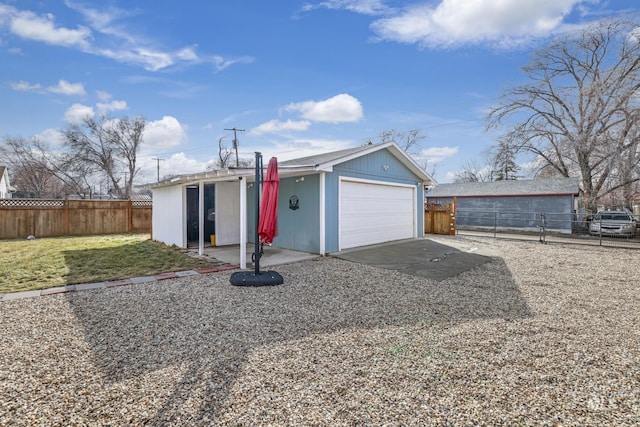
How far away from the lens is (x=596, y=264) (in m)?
8.05

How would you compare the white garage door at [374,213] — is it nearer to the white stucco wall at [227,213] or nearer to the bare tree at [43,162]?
the white stucco wall at [227,213]

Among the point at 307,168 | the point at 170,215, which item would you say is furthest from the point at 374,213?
the point at 170,215

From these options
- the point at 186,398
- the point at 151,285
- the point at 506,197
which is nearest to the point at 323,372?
the point at 186,398

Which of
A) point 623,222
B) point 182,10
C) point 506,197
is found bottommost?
point 623,222

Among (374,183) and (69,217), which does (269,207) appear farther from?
(69,217)

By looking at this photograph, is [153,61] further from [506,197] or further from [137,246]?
[506,197]

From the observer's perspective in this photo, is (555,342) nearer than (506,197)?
Yes

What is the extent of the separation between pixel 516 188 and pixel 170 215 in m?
18.6

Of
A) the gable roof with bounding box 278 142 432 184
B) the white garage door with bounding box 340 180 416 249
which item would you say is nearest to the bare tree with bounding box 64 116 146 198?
the gable roof with bounding box 278 142 432 184

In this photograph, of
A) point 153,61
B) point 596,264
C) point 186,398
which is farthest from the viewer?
point 153,61

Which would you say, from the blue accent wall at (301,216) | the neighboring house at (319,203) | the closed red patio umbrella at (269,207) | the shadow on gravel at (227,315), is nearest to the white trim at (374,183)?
the neighboring house at (319,203)

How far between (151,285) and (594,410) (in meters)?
5.89

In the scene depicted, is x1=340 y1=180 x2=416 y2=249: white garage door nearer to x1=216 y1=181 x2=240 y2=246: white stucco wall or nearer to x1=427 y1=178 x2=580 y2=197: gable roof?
x1=216 y1=181 x2=240 y2=246: white stucco wall

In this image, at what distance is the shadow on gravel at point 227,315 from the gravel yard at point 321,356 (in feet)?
0.07
